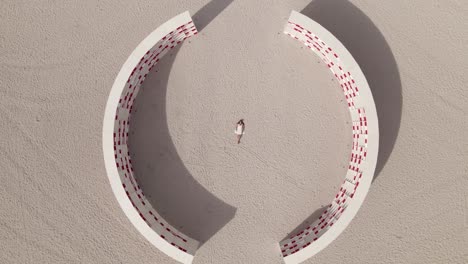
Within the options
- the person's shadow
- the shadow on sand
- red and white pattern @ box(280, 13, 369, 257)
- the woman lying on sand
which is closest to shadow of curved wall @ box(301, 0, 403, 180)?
red and white pattern @ box(280, 13, 369, 257)

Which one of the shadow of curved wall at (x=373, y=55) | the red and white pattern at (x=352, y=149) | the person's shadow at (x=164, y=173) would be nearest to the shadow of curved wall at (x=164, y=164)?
the person's shadow at (x=164, y=173)

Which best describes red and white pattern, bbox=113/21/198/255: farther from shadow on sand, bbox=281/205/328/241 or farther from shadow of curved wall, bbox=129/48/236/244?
shadow on sand, bbox=281/205/328/241

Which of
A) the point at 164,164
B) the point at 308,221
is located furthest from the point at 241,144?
the point at 308,221

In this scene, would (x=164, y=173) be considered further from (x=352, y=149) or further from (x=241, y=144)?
(x=352, y=149)

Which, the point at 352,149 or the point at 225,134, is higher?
the point at 225,134

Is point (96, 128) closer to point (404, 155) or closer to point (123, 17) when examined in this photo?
point (123, 17)

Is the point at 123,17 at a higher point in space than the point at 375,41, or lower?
higher

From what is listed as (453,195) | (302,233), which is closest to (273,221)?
(302,233)
